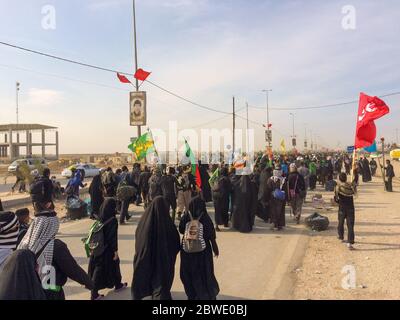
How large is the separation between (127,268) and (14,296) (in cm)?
449

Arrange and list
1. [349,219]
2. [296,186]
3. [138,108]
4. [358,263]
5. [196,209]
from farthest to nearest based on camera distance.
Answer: [138,108]
[296,186]
[349,219]
[358,263]
[196,209]

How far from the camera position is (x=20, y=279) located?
7.79ft

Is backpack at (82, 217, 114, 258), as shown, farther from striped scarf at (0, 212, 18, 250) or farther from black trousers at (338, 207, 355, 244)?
black trousers at (338, 207, 355, 244)

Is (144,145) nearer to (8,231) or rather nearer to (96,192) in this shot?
Result: (96,192)

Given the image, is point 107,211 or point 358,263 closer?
point 107,211

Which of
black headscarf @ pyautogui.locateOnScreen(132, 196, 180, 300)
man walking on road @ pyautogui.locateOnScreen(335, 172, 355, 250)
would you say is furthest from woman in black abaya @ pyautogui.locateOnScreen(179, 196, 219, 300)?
man walking on road @ pyautogui.locateOnScreen(335, 172, 355, 250)

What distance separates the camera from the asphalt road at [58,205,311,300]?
547 centimetres

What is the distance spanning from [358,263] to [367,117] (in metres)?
4.79

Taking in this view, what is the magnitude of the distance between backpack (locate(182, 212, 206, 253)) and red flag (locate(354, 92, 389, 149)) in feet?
22.7

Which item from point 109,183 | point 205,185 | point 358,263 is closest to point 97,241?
point 358,263

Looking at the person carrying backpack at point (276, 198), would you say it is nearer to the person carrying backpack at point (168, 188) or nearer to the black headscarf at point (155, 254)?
the person carrying backpack at point (168, 188)
